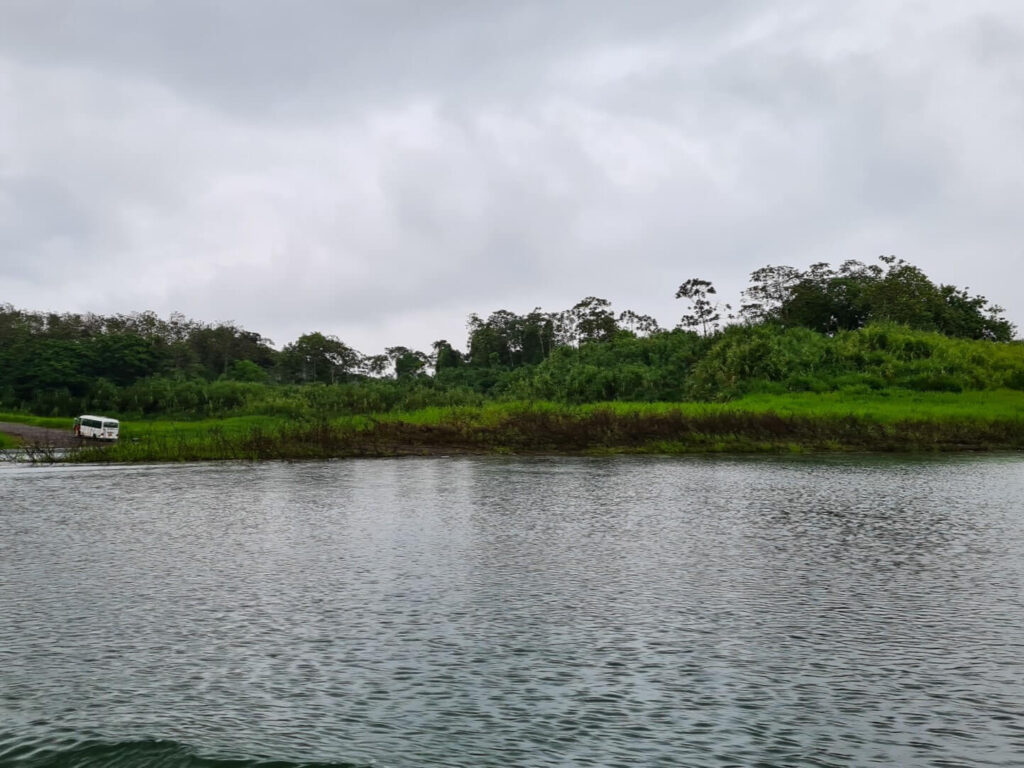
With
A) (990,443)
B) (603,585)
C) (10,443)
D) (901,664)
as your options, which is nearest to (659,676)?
(901,664)

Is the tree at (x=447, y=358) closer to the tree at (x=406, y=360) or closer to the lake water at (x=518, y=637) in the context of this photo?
the tree at (x=406, y=360)

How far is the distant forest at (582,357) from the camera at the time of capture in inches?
1895

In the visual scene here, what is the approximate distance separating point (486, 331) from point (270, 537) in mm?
84299

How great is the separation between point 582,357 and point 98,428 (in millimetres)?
32482

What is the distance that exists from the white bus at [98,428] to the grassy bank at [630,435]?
1387 centimetres

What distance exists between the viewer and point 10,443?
4441 centimetres

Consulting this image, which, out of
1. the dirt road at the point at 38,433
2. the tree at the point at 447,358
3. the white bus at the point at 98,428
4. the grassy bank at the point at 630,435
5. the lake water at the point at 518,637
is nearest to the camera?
the lake water at the point at 518,637

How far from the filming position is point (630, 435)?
1367 inches

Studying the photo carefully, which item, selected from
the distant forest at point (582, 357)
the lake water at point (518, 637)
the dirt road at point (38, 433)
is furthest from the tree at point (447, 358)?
the lake water at point (518, 637)

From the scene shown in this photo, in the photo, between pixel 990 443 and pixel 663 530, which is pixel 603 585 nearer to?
pixel 663 530

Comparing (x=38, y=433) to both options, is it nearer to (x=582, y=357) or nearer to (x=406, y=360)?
(x=582, y=357)

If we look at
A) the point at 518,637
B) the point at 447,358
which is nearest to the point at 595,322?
the point at 447,358

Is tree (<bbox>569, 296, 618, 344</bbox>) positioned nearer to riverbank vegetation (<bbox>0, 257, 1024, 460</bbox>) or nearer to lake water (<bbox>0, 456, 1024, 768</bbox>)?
riverbank vegetation (<bbox>0, 257, 1024, 460</bbox>)

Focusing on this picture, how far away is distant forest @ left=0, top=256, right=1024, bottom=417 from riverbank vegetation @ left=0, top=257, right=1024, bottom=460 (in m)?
0.17
